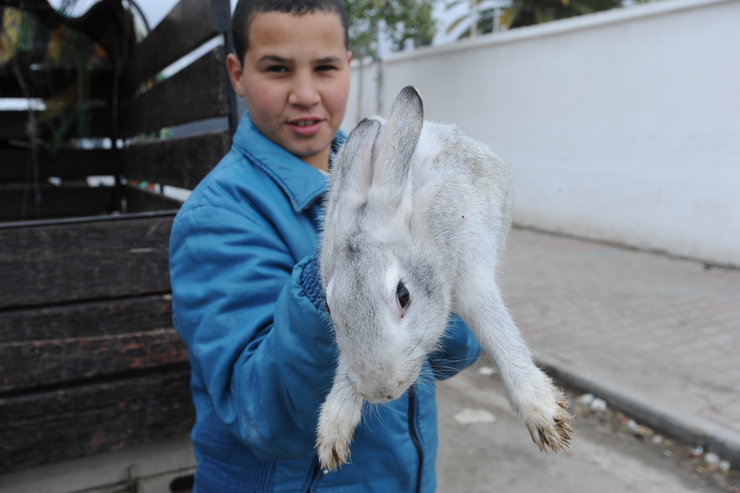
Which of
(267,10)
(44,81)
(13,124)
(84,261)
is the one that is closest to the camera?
(267,10)

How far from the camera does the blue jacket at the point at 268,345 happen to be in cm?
134

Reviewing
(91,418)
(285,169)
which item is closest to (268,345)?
(285,169)

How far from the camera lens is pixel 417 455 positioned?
1.77 metres

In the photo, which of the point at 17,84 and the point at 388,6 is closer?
the point at 17,84

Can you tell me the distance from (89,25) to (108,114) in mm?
966

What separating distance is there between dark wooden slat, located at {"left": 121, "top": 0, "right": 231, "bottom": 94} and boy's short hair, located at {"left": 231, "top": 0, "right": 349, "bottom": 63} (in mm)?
544

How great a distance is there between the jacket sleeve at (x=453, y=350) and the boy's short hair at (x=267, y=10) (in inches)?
39.4

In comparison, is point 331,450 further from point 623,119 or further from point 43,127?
point 623,119

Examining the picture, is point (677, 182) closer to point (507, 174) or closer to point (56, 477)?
point (507, 174)

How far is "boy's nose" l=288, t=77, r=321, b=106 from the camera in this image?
1.74 meters

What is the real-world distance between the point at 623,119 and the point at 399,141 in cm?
863

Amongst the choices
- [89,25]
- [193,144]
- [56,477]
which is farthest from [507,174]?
[89,25]

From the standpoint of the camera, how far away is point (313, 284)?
133cm

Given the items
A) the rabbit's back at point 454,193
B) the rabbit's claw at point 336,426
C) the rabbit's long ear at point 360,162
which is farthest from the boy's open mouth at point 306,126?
→ the rabbit's claw at point 336,426
